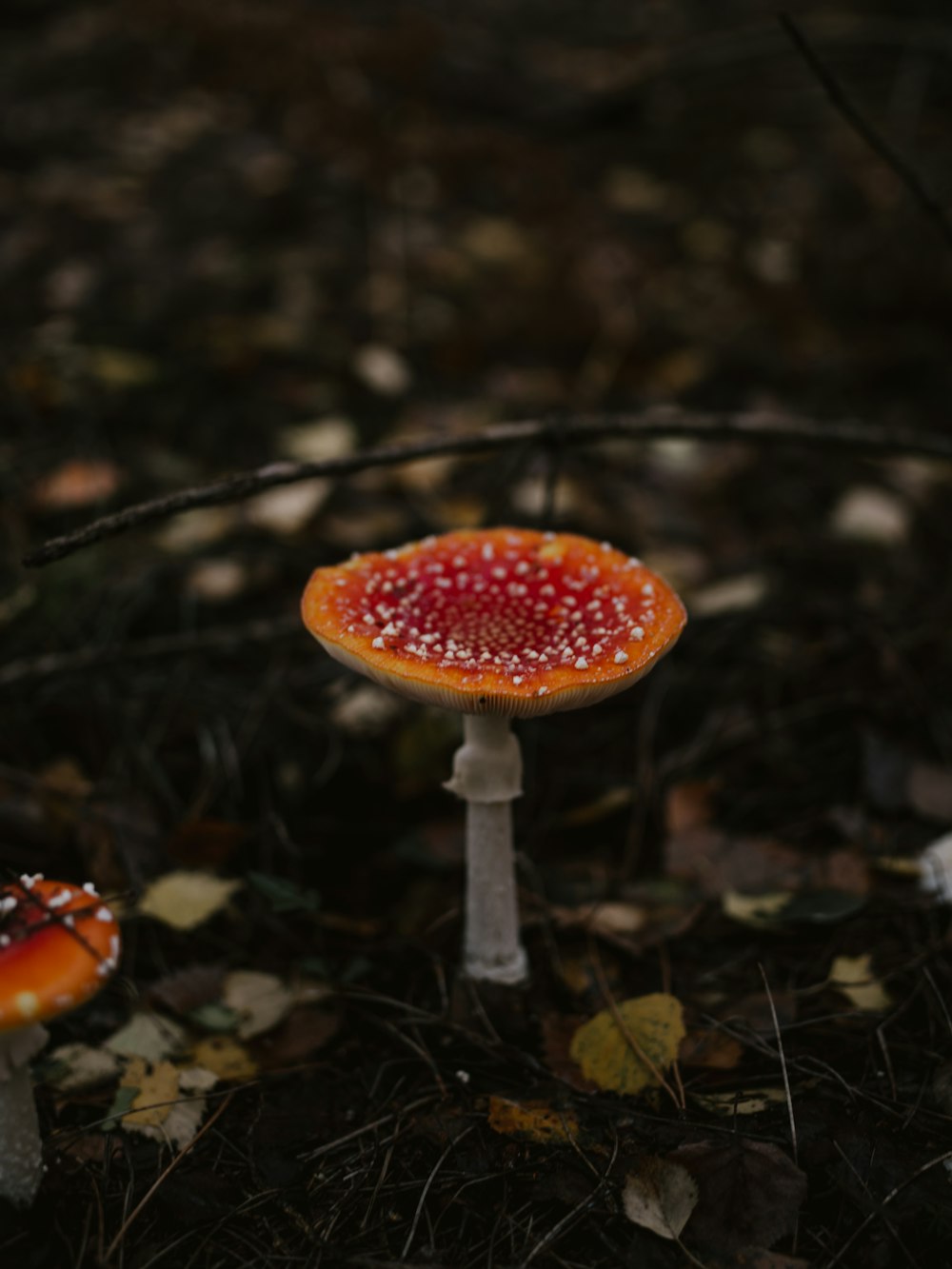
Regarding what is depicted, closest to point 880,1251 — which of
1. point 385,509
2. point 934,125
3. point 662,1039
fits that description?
point 662,1039

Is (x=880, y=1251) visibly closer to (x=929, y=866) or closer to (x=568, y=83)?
(x=929, y=866)

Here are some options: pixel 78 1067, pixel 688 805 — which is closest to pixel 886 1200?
pixel 688 805

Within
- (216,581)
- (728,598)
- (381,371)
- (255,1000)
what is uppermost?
(381,371)

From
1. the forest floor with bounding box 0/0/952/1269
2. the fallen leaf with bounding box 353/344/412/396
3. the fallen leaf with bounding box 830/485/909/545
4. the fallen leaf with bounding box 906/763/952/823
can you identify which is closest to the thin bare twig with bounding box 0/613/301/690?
the forest floor with bounding box 0/0/952/1269

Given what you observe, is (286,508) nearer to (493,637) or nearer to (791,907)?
(493,637)

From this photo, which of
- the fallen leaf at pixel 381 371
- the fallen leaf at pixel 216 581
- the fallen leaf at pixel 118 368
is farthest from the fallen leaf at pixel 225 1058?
the fallen leaf at pixel 381 371

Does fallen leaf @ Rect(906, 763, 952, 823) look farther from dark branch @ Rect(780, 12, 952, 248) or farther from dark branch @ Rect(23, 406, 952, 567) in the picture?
dark branch @ Rect(780, 12, 952, 248)

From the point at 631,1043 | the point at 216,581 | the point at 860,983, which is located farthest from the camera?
the point at 216,581
